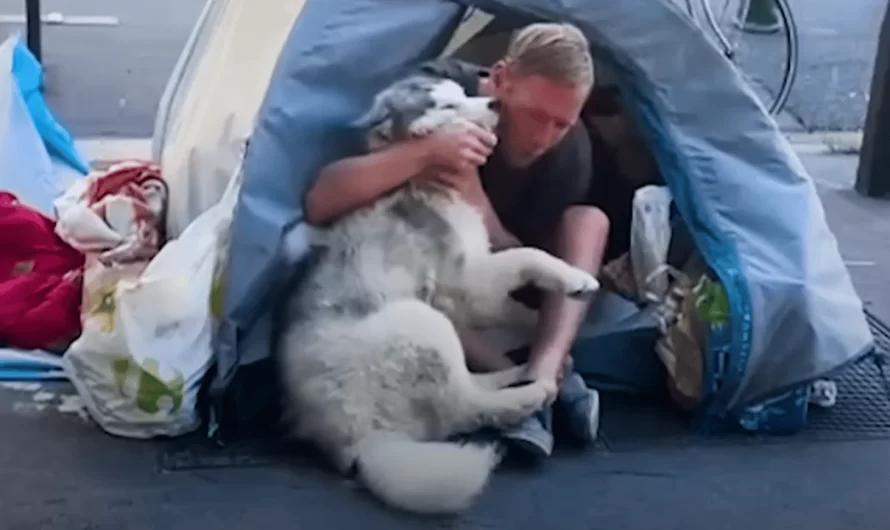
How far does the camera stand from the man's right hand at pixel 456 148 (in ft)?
7.31

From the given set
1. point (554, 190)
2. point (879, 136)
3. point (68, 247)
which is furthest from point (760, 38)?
point (68, 247)

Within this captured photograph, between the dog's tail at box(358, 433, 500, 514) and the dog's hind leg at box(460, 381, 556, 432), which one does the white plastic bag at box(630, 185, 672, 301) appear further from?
the dog's tail at box(358, 433, 500, 514)

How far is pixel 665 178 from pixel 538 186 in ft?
0.76

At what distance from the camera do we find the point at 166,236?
255 centimetres

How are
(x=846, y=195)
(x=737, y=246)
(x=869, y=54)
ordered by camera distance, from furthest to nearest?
1. (x=869, y=54)
2. (x=846, y=195)
3. (x=737, y=246)

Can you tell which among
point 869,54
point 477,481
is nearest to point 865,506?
point 477,481

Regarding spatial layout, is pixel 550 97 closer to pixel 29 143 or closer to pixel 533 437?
pixel 533 437

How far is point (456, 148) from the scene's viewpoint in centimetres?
223

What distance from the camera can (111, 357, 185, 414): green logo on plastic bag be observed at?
2.19 metres

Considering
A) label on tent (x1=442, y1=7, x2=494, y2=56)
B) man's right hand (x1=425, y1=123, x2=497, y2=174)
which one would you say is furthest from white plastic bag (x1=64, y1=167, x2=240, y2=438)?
label on tent (x1=442, y1=7, x2=494, y2=56)

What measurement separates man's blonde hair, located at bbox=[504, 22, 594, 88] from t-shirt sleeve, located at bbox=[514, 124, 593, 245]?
7.1 inches

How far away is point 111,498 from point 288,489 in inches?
10.5

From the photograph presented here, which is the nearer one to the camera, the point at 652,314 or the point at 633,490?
the point at 633,490

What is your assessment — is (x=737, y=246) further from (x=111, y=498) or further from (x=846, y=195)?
(x=846, y=195)
